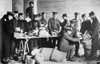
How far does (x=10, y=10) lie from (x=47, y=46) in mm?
1529

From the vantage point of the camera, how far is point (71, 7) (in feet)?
24.7

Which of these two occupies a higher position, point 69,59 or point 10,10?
point 10,10

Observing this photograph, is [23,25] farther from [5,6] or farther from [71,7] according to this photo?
[71,7]

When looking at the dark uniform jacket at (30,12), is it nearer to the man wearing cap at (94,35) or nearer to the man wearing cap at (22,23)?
the man wearing cap at (22,23)

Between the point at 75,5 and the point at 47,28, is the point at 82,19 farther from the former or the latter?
the point at 47,28

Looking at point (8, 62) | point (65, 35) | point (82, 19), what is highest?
point (82, 19)

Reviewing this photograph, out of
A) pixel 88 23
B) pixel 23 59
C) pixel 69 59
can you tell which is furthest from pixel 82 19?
pixel 23 59

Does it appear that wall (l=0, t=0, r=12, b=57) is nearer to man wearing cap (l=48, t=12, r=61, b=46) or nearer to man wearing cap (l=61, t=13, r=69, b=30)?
man wearing cap (l=48, t=12, r=61, b=46)

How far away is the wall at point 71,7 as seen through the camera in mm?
7531

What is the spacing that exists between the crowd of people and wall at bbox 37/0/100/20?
0.35 ft

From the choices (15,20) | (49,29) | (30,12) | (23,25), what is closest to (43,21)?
(49,29)

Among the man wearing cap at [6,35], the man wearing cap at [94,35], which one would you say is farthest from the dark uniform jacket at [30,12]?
the man wearing cap at [94,35]

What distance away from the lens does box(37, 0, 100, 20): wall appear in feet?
24.7

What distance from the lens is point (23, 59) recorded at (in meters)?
7.47
